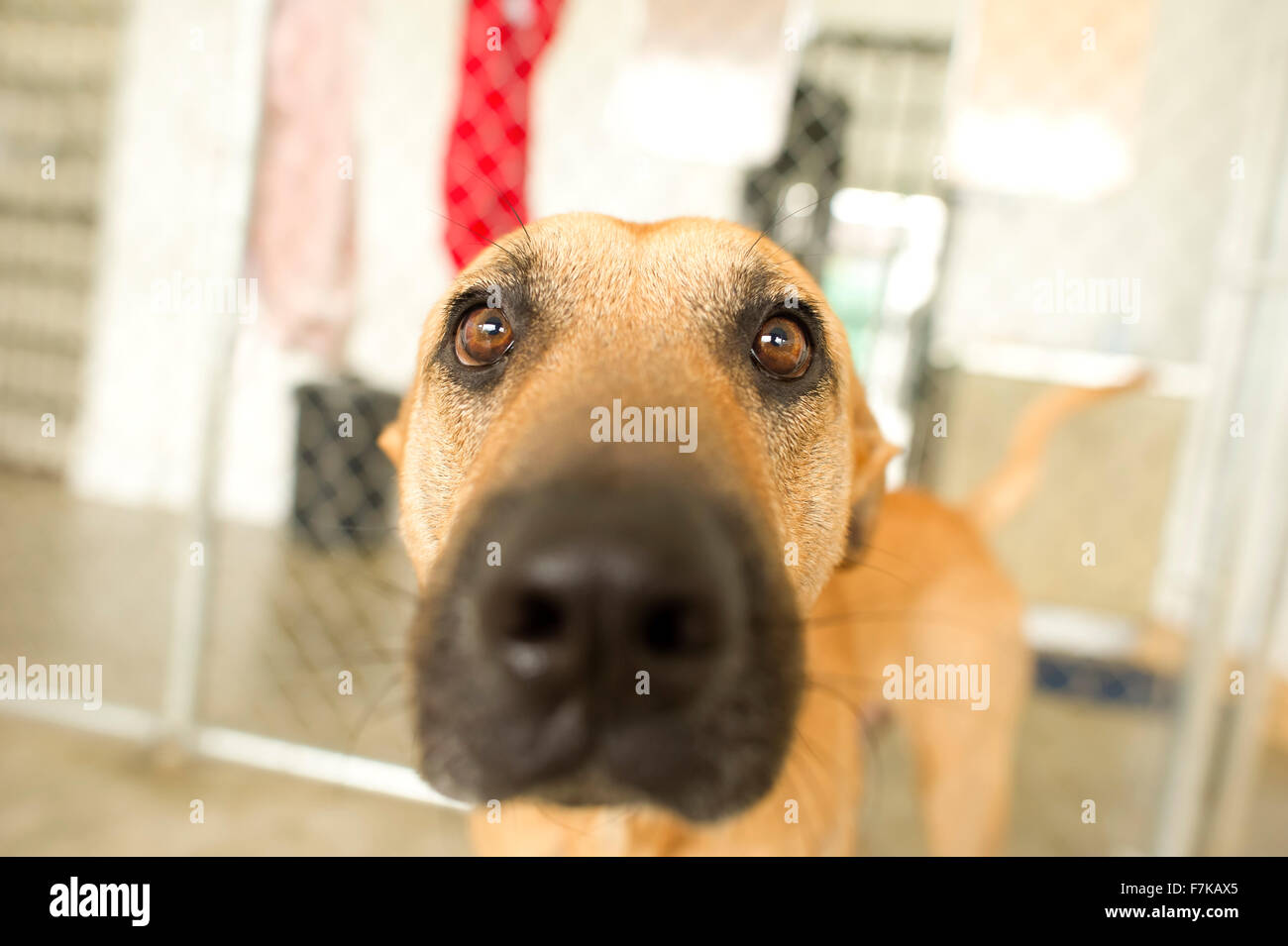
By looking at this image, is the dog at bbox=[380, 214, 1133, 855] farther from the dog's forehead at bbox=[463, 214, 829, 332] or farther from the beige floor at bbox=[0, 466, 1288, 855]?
the beige floor at bbox=[0, 466, 1288, 855]

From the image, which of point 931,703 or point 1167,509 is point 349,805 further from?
point 1167,509

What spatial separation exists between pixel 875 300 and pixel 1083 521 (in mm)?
2045

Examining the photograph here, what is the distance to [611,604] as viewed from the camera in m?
0.78

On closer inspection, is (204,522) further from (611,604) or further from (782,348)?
(611,604)

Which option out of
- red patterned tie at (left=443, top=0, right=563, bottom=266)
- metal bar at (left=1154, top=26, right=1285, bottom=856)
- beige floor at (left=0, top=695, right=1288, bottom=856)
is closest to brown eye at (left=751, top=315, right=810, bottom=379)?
red patterned tie at (left=443, top=0, right=563, bottom=266)

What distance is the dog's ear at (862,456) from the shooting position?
5.26ft

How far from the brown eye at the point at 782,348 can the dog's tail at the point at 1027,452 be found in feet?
5.25

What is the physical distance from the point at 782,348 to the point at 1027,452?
5.67 feet

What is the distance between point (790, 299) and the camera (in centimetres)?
135

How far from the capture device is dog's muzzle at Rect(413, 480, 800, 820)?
0.79 m

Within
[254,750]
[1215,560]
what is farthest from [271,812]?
[1215,560]

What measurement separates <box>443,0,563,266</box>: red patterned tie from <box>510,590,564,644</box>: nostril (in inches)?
58.6

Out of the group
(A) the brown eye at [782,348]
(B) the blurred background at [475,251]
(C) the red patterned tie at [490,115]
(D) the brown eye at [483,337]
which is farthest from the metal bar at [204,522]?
(A) the brown eye at [782,348]
